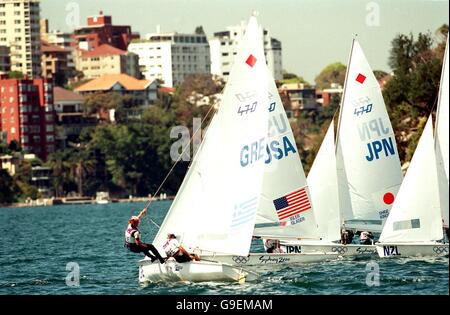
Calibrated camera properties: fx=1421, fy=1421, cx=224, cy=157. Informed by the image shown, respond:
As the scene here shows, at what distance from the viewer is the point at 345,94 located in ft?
136

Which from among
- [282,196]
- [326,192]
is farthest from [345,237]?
[282,196]

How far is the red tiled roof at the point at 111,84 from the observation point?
192 m

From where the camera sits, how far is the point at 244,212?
32.5 meters

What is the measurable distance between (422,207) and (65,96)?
15139 centimetres

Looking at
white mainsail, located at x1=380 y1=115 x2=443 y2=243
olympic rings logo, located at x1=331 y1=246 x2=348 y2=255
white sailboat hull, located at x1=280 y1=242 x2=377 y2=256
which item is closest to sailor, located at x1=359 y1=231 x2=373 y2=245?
white sailboat hull, located at x1=280 y1=242 x2=377 y2=256

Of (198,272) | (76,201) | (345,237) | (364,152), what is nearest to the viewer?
(198,272)

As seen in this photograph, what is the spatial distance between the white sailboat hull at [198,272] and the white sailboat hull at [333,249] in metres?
6.21

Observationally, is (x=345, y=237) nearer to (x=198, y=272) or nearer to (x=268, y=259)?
(x=268, y=259)

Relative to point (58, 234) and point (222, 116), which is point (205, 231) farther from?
point (58, 234)

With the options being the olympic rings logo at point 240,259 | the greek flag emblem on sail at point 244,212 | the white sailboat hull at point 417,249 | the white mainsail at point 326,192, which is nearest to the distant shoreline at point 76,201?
the white mainsail at point 326,192

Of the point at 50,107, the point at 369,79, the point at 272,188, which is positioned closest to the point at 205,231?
the point at 272,188

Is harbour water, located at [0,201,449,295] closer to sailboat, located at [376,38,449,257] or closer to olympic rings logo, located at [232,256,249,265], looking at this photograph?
sailboat, located at [376,38,449,257]

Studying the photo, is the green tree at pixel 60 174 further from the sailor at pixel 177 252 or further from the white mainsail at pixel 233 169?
the sailor at pixel 177 252

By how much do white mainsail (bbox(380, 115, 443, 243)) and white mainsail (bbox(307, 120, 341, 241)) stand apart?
4107mm
